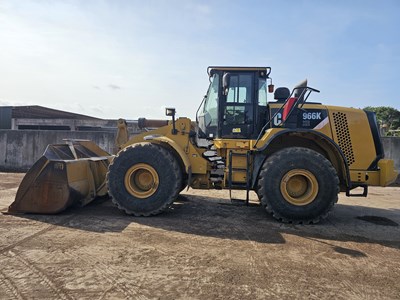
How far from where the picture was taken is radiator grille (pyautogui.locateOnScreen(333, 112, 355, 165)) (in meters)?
6.24

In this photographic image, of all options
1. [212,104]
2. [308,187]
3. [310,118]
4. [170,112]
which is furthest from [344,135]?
[170,112]

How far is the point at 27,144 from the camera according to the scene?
1342cm

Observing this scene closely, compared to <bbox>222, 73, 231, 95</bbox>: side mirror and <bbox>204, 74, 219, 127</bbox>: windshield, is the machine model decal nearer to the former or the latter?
<bbox>222, 73, 231, 95</bbox>: side mirror

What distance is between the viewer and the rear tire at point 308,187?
230 inches

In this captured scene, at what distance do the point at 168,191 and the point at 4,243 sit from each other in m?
2.64

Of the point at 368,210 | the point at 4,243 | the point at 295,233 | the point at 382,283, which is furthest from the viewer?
the point at 368,210

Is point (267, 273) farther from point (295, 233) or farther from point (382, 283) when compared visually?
point (295, 233)

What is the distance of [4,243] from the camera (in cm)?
445

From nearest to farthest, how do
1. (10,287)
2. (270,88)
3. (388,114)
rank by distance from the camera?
(10,287) → (270,88) → (388,114)

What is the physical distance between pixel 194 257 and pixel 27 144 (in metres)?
11.5

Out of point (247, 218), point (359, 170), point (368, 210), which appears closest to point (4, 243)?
point (247, 218)

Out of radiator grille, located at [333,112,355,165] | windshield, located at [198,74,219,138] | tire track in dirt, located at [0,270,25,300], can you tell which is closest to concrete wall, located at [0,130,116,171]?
windshield, located at [198,74,219,138]

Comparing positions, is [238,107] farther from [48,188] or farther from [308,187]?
[48,188]

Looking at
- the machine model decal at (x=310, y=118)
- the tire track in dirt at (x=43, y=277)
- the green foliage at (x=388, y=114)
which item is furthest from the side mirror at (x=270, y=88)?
the green foliage at (x=388, y=114)
